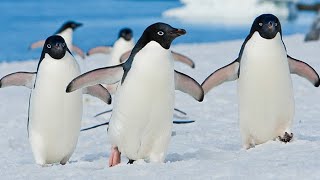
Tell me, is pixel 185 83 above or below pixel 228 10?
below

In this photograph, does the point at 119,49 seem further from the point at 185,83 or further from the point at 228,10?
the point at 228,10

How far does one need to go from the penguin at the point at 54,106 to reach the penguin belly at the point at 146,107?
450mm

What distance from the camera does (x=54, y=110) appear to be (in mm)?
4609

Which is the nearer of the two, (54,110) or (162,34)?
(162,34)

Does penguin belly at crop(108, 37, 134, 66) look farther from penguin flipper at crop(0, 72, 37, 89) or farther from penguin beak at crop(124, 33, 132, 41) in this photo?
penguin flipper at crop(0, 72, 37, 89)

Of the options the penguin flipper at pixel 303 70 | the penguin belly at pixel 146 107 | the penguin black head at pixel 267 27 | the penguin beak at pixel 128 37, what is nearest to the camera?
the penguin belly at pixel 146 107

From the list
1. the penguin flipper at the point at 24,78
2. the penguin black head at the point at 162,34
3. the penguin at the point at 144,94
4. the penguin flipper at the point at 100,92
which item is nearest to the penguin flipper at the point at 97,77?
the penguin at the point at 144,94

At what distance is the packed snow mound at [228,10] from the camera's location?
125 ft

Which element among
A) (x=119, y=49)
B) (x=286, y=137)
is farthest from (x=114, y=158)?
(x=119, y=49)

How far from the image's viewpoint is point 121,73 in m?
4.29

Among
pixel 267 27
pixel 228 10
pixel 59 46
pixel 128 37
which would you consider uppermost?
pixel 228 10

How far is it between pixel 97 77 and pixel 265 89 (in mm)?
1002

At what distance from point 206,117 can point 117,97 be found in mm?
3144

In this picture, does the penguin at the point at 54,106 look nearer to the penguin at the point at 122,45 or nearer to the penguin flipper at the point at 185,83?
the penguin flipper at the point at 185,83
